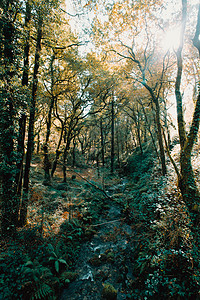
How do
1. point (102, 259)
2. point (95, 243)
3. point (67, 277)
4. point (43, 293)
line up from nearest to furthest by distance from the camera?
point (43, 293), point (67, 277), point (102, 259), point (95, 243)

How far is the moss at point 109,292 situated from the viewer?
4.15 meters

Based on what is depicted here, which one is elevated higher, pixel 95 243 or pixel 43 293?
pixel 43 293

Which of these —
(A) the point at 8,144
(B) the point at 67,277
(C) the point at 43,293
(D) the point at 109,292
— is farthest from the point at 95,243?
(A) the point at 8,144

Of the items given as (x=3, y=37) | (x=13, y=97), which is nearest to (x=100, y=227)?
(x=13, y=97)

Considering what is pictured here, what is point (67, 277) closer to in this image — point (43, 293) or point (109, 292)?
point (43, 293)

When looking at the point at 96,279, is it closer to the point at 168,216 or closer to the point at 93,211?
the point at 168,216

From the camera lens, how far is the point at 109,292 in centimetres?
421

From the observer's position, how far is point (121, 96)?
19.0 m

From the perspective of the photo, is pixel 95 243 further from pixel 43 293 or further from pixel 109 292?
pixel 43 293

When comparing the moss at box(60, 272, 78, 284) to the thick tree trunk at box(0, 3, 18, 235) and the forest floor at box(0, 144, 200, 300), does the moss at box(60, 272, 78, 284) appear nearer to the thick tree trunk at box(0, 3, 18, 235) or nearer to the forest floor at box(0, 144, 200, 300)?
the forest floor at box(0, 144, 200, 300)

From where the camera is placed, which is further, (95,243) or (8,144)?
(95,243)

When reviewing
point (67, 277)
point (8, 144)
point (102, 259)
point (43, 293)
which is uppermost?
point (8, 144)

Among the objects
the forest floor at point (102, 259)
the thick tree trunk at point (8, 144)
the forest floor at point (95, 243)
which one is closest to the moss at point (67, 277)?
the forest floor at point (102, 259)

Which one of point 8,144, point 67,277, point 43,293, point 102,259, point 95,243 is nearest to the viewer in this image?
point 43,293
